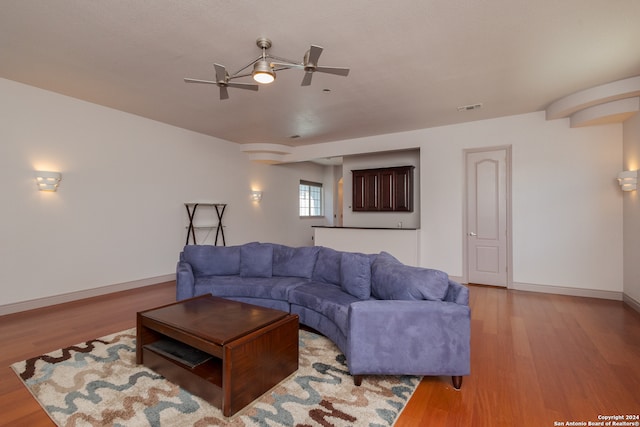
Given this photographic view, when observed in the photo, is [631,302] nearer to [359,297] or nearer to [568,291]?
[568,291]

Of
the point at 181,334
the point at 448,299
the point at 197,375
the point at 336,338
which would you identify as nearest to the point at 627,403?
the point at 448,299

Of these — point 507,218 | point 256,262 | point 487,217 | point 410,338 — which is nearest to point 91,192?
point 256,262

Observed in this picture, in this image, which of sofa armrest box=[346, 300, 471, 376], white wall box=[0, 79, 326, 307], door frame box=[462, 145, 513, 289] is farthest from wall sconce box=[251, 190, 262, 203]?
sofa armrest box=[346, 300, 471, 376]

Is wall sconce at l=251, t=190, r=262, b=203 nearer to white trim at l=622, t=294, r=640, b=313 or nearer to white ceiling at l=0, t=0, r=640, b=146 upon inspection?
white ceiling at l=0, t=0, r=640, b=146

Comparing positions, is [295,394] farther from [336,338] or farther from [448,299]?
[448,299]

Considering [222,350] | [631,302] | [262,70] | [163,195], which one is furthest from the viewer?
[163,195]

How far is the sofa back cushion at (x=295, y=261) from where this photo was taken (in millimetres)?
3854

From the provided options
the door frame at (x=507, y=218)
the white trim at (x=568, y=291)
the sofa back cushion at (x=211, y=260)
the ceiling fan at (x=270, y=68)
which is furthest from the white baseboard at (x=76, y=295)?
the white trim at (x=568, y=291)

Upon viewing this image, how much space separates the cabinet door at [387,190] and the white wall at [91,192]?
3.48m

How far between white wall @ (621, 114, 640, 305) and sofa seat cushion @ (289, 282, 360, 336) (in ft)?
13.0

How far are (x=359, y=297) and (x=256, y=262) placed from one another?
5.29 ft

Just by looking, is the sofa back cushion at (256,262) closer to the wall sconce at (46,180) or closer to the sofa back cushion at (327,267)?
the sofa back cushion at (327,267)

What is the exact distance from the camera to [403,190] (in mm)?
6621

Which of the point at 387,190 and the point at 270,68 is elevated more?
the point at 270,68
